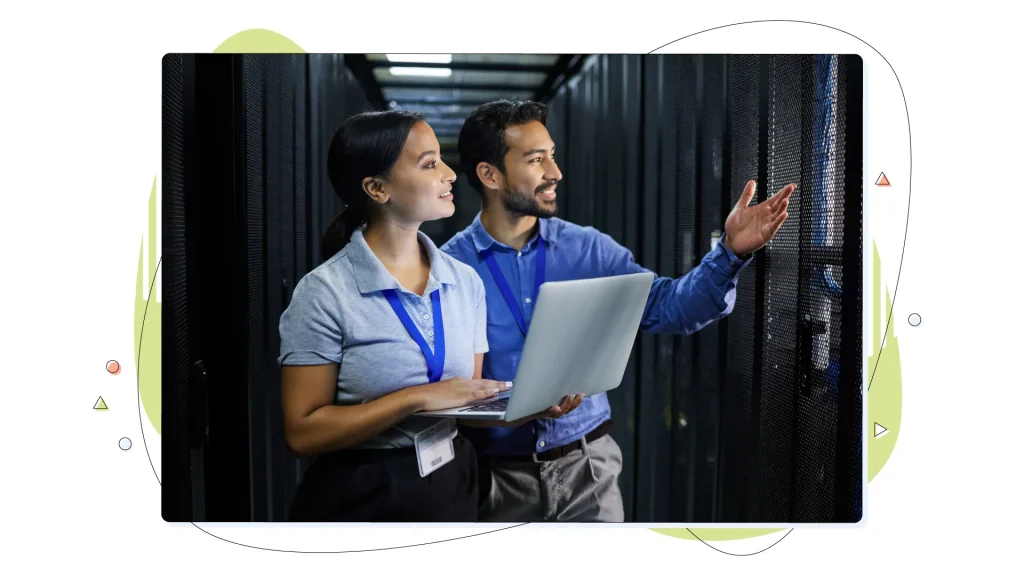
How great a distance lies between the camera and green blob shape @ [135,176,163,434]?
236 cm

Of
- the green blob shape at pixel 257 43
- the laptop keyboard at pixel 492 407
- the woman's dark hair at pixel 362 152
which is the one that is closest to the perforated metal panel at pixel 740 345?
the laptop keyboard at pixel 492 407

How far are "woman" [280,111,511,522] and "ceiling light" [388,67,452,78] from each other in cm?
13

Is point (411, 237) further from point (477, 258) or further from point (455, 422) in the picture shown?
point (455, 422)

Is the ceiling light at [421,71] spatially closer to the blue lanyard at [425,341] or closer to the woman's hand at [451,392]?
the blue lanyard at [425,341]

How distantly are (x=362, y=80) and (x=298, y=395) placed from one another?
93cm

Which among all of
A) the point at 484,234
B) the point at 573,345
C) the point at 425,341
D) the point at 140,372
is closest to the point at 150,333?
Answer: the point at 140,372

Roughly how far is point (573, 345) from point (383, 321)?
548 mm

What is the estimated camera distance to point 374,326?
227 cm

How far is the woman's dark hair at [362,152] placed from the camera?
2283 mm

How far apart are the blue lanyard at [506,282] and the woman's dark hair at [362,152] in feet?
1.27

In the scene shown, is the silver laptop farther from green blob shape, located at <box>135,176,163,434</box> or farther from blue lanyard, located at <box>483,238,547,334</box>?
green blob shape, located at <box>135,176,163,434</box>

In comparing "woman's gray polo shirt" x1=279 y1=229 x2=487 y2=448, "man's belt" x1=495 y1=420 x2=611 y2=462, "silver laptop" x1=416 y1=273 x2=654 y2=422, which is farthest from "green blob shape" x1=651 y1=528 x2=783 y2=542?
"woman's gray polo shirt" x1=279 y1=229 x2=487 y2=448

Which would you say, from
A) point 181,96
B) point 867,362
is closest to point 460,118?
point 181,96

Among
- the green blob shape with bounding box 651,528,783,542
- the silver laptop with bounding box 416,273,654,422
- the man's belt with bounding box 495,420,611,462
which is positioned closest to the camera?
the silver laptop with bounding box 416,273,654,422
